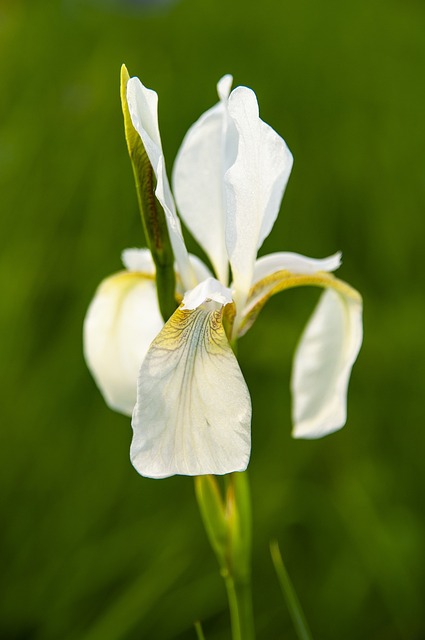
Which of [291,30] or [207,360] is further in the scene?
[291,30]

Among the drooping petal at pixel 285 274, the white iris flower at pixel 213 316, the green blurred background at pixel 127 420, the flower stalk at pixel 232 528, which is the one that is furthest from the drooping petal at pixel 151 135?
the green blurred background at pixel 127 420

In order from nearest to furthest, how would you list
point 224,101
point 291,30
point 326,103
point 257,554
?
point 224,101, point 257,554, point 326,103, point 291,30

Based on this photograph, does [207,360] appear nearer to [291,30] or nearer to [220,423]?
[220,423]

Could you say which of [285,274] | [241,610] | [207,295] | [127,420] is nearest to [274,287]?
[285,274]

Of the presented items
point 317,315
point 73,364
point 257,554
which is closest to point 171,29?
point 73,364

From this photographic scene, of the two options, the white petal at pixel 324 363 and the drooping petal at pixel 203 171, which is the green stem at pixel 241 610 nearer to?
the white petal at pixel 324 363
